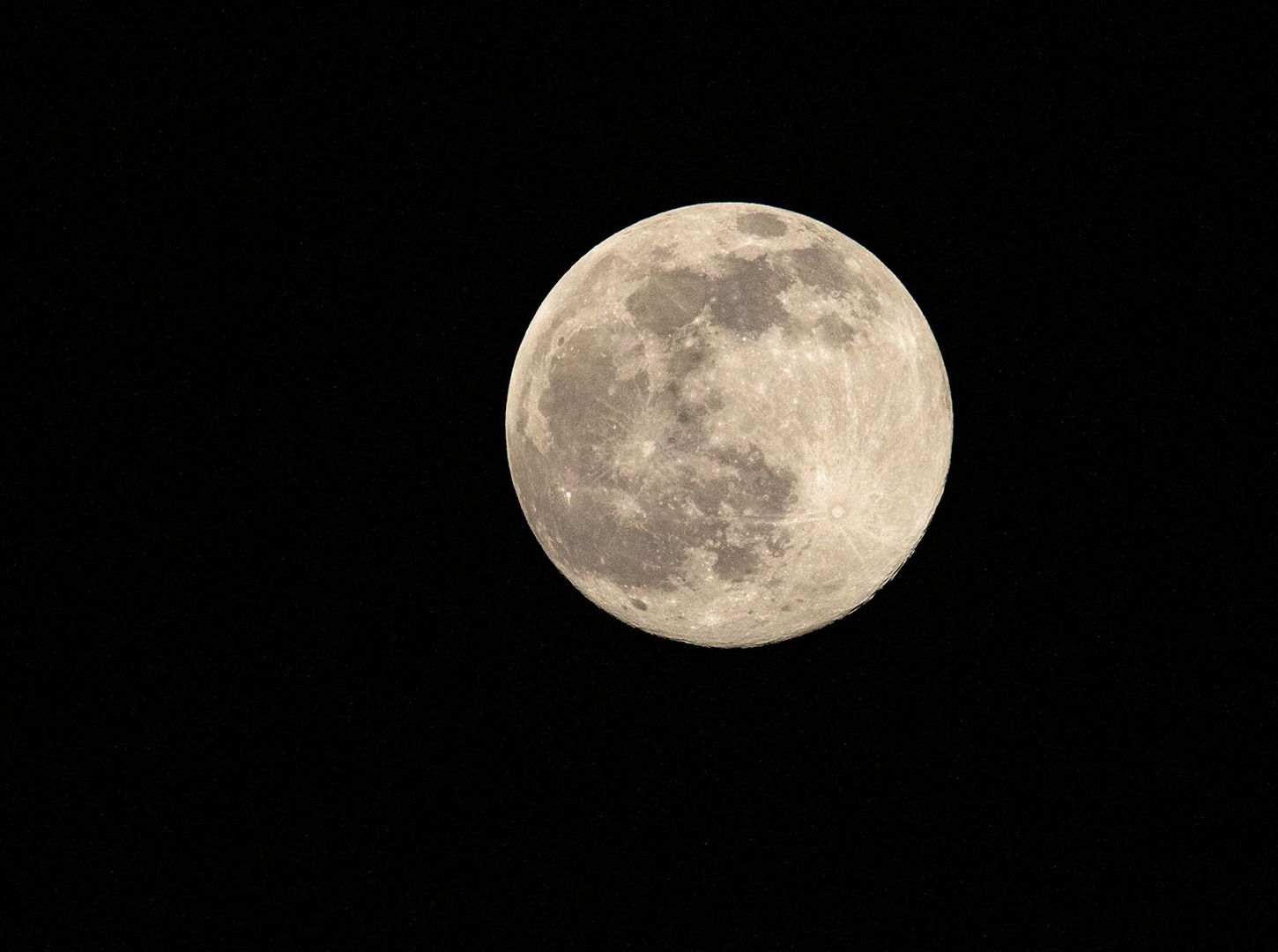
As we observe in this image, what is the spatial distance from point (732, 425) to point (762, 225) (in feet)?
3.74

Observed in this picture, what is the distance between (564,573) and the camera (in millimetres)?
5090

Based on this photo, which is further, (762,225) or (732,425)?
(762,225)

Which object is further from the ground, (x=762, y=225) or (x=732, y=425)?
(x=762, y=225)

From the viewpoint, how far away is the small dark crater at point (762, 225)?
4.64 meters

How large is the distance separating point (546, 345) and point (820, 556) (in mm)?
1655

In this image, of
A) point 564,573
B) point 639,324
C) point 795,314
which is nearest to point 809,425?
point 795,314

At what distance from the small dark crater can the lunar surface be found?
11mm

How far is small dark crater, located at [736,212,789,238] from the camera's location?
4641 millimetres

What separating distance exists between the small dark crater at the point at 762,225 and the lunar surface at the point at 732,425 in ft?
0.04

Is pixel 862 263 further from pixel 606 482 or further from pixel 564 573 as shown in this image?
pixel 564 573

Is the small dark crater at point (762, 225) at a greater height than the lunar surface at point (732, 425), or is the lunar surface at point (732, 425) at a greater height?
the small dark crater at point (762, 225)

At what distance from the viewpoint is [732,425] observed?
13.7 feet

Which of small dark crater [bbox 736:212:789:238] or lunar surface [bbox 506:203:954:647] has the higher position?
small dark crater [bbox 736:212:789:238]

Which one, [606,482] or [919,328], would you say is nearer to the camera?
[606,482]
